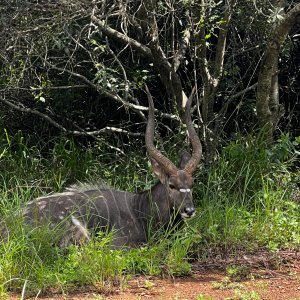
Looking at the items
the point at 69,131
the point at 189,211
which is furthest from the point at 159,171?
the point at 69,131

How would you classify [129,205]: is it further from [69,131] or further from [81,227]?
[69,131]

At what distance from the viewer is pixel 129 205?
6.22 metres

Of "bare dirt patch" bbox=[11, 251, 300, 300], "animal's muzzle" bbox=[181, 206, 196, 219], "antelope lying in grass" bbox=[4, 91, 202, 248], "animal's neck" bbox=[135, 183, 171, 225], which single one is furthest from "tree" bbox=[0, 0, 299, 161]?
"bare dirt patch" bbox=[11, 251, 300, 300]

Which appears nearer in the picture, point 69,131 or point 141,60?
point 69,131

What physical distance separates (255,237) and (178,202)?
0.67 meters

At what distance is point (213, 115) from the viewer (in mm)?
7395

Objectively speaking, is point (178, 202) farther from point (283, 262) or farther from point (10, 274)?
point (10, 274)

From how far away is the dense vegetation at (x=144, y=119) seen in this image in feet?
17.2

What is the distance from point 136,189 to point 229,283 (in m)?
2.10

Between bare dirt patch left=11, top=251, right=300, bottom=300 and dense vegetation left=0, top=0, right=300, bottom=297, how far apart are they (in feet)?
0.36

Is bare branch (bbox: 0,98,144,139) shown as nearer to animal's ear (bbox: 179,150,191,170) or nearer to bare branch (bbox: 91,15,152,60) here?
bare branch (bbox: 91,15,152,60)

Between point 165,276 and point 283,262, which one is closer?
point 165,276

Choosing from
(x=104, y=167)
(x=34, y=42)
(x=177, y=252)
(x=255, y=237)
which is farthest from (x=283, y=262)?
(x=34, y=42)

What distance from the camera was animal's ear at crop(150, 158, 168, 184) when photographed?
6.07 m
